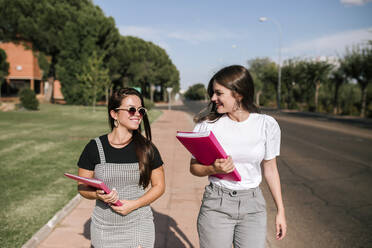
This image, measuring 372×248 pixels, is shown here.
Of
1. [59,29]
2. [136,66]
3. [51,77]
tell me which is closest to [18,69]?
[51,77]

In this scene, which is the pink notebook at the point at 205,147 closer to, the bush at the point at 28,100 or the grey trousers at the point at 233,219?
the grey trousers at the point at 233,219

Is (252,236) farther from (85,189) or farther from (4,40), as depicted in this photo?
(4,40)

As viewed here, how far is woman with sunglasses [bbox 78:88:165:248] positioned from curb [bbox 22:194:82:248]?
1.67 meters

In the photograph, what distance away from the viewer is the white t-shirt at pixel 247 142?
1.95 meters

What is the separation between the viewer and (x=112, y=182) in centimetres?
204

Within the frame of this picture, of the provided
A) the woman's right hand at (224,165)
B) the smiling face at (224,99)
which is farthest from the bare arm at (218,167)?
the smiling face at (224,99)

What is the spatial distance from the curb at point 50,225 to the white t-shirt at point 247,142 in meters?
2.42

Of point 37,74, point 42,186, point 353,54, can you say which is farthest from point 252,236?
point 37,74

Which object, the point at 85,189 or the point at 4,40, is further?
the point at 4,40

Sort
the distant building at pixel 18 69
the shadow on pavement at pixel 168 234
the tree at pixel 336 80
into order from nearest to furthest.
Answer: the shadow on pavement at pixel 168 234
the tree at pixel 336 80
the distant building at pixel 18 69

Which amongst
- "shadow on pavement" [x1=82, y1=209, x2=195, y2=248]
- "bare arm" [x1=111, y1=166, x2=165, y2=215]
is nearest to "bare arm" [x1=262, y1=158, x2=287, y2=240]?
"bare arm" [x1=111, y1=166, x2=165, y2=215]

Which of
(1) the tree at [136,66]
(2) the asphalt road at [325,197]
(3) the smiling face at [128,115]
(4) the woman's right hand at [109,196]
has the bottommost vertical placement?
(2) the asphalt road at [325,197]

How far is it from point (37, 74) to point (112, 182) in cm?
4658

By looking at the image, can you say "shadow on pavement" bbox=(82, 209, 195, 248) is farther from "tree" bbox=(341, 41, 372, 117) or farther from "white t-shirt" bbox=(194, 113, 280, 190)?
"tree" bbox=(341, 41, 372, 117)
